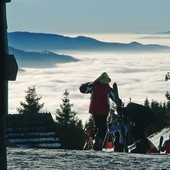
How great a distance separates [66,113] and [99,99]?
293ft

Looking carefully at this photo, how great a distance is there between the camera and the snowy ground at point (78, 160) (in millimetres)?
9367

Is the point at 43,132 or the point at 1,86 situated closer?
the point at 1,86

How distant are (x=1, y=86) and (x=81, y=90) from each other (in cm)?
810

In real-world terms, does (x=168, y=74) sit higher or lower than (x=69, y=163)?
higher

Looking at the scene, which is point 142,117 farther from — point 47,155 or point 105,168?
point 105,168

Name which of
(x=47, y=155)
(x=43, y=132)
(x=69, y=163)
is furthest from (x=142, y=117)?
(x=43, y=132)

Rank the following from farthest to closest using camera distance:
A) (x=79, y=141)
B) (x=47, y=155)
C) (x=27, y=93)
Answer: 1. (x=27, y=93)
2. (x=79, y=141)
3. (x=47, y=155)

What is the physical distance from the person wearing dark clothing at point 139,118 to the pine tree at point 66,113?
85.0m

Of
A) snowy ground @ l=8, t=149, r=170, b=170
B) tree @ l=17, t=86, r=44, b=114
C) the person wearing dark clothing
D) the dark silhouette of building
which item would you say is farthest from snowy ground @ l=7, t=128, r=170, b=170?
tree @ l=17, t=86, r=44, b=114

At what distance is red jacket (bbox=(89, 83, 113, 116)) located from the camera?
14383 mm

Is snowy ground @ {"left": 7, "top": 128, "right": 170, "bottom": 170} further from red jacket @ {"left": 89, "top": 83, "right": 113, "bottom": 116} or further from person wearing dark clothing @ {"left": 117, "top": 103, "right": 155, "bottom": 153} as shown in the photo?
red jacket @ {"left": 89, "top": 83, "right": 113, "bottom": 116}

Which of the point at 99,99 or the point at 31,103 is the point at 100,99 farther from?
the point at 31,103

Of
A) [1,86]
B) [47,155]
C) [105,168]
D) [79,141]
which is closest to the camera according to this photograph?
[1,86]

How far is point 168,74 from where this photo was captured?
51.6m
